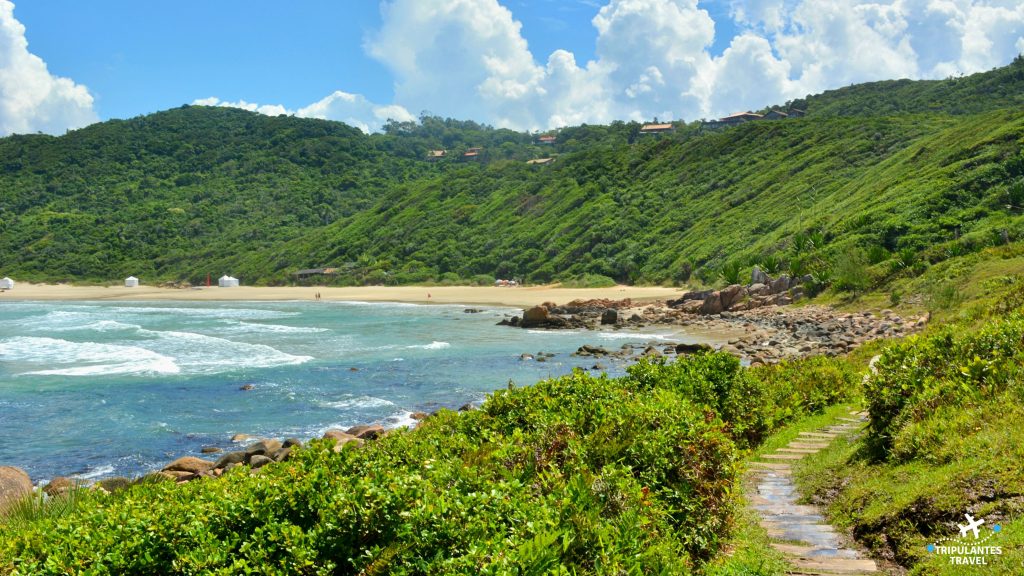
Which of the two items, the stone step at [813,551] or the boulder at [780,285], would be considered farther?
the boulder at [780,285]

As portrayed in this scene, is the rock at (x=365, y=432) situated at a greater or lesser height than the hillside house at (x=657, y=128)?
lesser

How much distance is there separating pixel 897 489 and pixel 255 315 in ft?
175

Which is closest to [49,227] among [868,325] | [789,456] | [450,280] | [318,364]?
[450,280]

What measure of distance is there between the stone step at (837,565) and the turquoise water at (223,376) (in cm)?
1309

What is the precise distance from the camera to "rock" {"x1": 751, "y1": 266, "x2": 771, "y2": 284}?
154ft

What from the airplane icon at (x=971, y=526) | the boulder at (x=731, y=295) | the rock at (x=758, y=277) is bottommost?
the airplane icon at (x=971, y=526)

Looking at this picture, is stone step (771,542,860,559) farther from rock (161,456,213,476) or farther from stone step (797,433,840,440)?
rock (161,456,213,476)

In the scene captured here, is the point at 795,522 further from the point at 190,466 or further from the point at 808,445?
the point at 190,466

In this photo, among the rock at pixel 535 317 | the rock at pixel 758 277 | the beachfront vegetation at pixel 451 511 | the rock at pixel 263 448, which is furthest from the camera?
the rock at pixel 758 277

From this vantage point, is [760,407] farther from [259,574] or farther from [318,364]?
[318,364]

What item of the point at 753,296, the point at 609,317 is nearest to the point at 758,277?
the point at 753,296

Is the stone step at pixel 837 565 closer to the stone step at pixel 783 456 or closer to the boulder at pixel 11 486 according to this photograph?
the stone step at pixel 783 456

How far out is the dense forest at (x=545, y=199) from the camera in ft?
159

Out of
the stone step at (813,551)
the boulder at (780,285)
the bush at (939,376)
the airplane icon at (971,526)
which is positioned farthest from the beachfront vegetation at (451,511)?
the boulder at (780,285)
